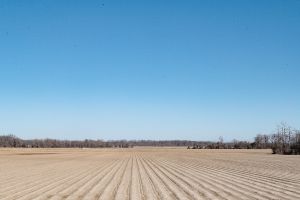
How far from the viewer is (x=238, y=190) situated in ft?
61.9

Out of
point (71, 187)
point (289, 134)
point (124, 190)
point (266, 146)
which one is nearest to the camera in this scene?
point (124, 190)

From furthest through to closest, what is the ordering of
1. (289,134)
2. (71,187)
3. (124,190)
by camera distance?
1. (289,134)
2. (71,187)
3. (124,190)

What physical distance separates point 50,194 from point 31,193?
101 cm

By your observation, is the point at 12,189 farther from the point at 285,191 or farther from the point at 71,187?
the point at 285,191

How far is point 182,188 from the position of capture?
20.0 metres

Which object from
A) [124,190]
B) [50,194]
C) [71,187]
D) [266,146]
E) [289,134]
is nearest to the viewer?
[50,194]

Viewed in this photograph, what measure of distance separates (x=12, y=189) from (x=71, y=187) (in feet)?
8.10

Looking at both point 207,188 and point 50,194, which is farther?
point 207,188

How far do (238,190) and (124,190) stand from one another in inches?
179

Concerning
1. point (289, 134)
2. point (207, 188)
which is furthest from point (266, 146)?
point (207, 188)

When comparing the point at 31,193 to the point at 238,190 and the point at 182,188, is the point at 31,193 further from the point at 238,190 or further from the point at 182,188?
the point at 238,190

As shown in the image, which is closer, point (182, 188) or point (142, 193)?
point (142, 193)

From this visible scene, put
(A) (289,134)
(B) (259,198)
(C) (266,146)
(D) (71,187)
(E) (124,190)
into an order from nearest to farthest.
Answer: (B) (259,198)
(E) (124,190)
(D) (71,187)
(A) (289,134)
(C) (266,146)

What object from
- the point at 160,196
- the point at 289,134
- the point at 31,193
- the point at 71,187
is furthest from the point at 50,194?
the point at 289,134
